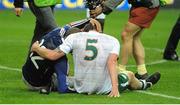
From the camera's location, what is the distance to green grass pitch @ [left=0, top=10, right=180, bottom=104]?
32.8 feet

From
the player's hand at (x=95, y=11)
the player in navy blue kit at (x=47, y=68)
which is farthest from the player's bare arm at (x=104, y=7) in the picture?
the player in navy blue kit at (x=47, y=68)

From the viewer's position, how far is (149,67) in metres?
14.3

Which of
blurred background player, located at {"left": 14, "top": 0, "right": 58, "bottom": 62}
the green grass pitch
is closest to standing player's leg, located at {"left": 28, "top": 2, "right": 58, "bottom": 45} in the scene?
blurred background player, located at {"left": 14, "top": 0, "right": 58, "bottom": 62}

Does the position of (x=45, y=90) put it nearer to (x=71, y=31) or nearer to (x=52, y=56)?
(x=52, y=56)

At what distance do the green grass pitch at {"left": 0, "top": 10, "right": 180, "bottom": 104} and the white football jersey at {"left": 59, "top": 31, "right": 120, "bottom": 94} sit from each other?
23 centimetres

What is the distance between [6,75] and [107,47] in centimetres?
288

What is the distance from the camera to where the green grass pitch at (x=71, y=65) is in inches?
393

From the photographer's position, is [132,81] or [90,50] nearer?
[90,50]

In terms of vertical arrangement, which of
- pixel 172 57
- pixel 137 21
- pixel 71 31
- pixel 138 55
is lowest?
pixel 172 57

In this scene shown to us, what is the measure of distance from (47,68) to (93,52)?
2.55 feet

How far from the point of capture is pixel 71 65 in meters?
14.3

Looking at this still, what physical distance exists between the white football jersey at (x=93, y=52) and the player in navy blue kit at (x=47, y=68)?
0.28m

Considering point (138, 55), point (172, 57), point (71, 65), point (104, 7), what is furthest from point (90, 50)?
point (172, 57)

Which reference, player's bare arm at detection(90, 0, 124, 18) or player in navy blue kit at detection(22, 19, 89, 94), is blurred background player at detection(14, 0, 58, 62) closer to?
player's bare arm at detection(90, 0, 124, 18)
